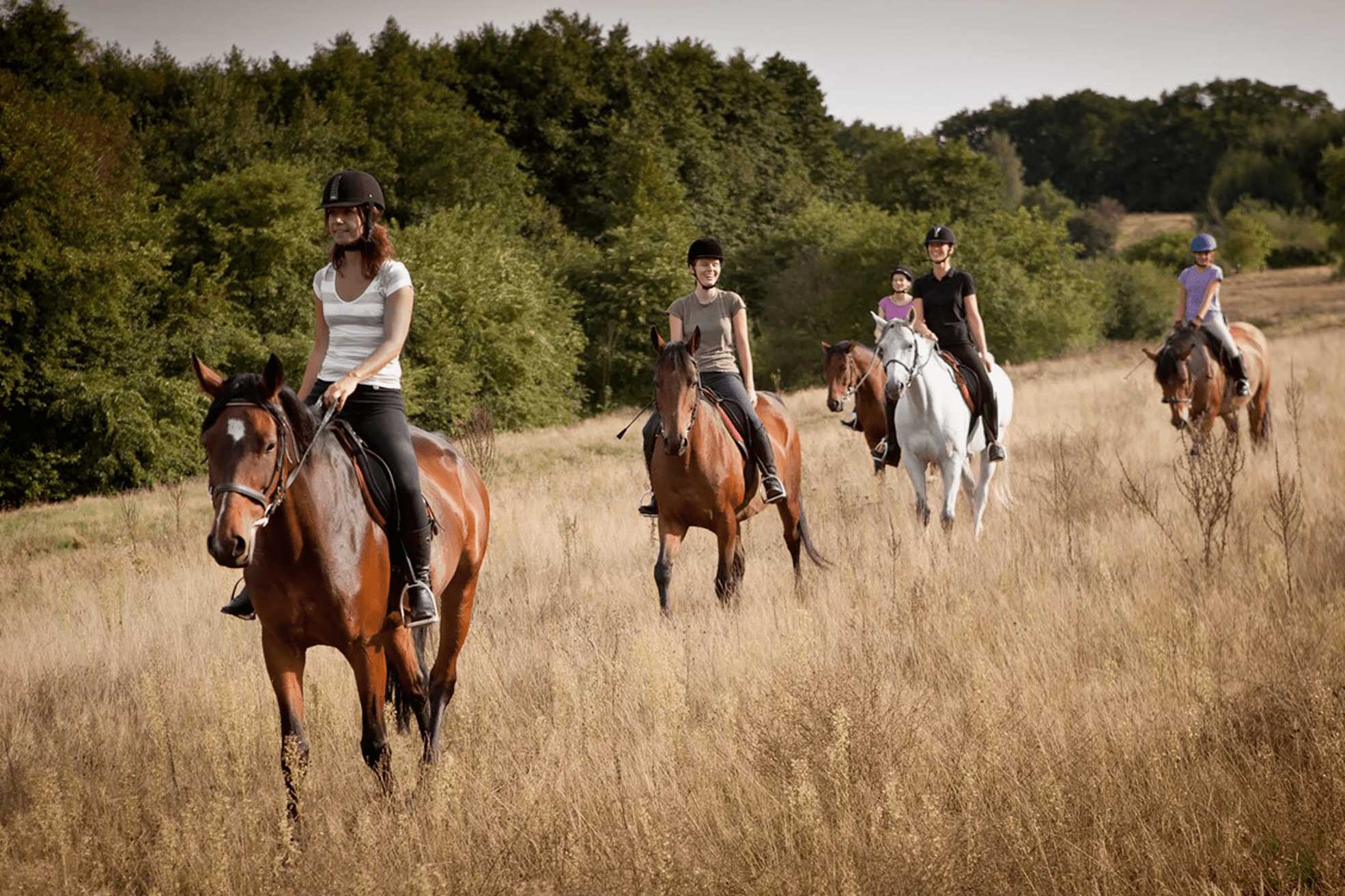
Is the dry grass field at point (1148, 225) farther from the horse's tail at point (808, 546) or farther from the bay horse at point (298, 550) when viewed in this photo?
the bay horse at point (298, 550)

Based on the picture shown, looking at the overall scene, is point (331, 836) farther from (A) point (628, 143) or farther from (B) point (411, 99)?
(A) point (628, 143)

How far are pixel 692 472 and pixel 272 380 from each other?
4.09 meters

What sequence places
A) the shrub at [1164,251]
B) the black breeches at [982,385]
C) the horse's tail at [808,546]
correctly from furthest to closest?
the shrub at [1164,251]
the black breeches at [982,385]
the horse's tail at [808,546]

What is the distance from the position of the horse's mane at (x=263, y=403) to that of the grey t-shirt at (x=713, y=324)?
4.20 metres

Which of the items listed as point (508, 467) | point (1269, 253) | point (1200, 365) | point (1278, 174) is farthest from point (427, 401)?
point (1278, 174)

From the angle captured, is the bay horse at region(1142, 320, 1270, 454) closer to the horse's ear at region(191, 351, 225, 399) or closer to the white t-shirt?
the white t-shirt

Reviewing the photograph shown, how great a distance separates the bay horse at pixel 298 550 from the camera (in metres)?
3.78

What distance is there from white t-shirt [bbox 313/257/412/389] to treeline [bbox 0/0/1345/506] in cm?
2702

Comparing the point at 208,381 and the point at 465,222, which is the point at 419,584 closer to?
the point at 208,381

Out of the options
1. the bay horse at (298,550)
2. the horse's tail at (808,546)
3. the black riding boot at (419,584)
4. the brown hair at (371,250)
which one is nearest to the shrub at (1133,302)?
the horse's tail at (808,546)

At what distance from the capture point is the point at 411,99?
5041 cm

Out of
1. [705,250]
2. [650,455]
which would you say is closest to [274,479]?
[650,455]

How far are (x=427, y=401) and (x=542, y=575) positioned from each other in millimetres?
30254

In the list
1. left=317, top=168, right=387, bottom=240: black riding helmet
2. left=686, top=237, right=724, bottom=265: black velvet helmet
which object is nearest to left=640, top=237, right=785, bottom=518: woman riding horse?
left=686, top=237, right=724, bottom=265: black velvet helmet
